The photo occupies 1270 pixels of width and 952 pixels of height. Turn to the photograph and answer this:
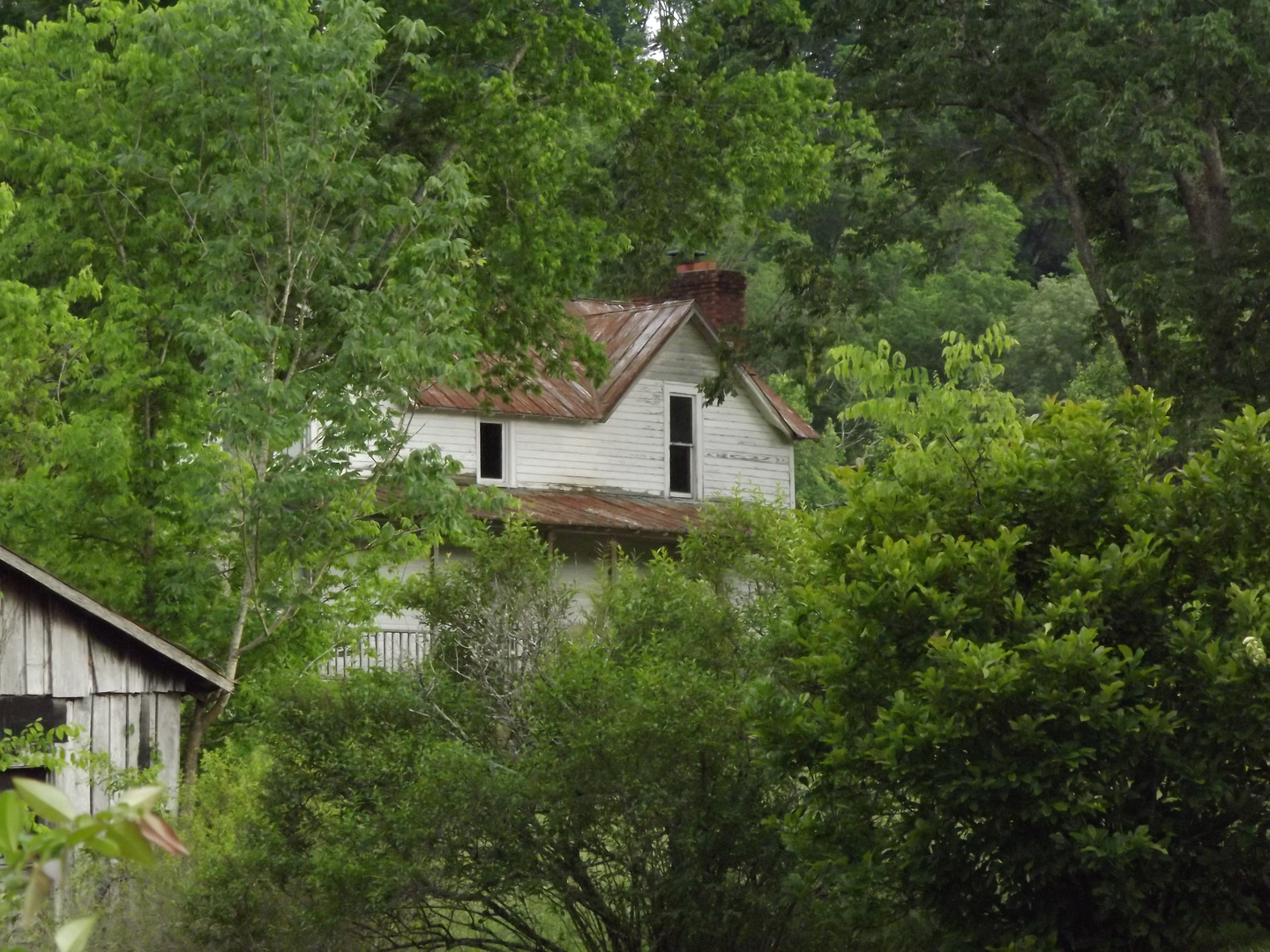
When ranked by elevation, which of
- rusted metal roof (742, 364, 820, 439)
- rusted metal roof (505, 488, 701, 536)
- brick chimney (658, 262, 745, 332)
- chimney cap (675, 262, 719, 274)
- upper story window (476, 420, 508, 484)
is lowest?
rusted metal roof (505, 488, 701, 536)

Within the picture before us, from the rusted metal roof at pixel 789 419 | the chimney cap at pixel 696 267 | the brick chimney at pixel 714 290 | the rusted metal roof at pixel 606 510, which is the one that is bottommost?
the rusted metal roof at pixel 606 510

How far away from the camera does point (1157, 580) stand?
829 centimetres

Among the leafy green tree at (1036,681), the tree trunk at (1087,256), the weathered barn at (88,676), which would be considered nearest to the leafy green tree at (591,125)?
the tree trunk at (1087,256)

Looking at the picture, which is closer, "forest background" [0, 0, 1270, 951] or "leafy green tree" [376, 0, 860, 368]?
"forest background" [0, 0, 1270, 951]

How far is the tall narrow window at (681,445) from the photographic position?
34.5 meters

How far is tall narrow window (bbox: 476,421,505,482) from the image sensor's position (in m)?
32.1

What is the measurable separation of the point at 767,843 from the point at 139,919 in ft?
14.9

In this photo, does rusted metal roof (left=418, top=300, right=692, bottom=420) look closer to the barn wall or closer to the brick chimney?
the brick chimney

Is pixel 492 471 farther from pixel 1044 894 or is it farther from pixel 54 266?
pixel 1044 894

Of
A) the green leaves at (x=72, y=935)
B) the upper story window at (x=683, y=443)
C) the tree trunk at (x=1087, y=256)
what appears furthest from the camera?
the upper story window at (x=683, y=443)

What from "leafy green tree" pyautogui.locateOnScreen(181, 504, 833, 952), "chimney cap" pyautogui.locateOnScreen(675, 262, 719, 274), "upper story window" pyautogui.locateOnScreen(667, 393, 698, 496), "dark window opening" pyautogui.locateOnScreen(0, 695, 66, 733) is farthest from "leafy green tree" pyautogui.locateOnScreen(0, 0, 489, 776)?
"chimney cap" pyautogui.locateOnScreen(675, 262, 719, 274)

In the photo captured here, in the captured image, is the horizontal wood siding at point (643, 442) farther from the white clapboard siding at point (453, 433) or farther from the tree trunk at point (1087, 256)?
the tree trunk at point (1087, 256)

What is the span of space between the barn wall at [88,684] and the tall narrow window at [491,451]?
17203mm

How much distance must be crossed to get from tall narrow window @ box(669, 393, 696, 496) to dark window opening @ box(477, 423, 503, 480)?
396 cm
